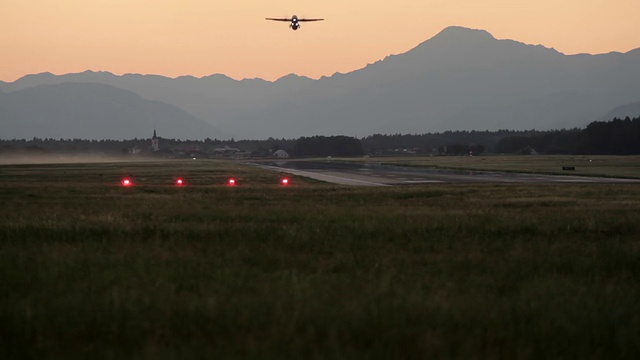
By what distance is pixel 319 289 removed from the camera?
14141 millimetres

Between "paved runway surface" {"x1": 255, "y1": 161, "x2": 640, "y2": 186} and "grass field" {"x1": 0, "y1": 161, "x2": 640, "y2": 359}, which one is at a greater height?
"grass field" {"x1": 0, "y1": 161, "x2": 640, "y2": 359}

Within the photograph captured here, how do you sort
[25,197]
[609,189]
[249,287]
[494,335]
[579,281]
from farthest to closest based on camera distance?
1. [609,189]
2. [25,197]
3. [579,281]
4. [249,287]
5. [494,335]

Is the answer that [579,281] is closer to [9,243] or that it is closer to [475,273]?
[475,273]

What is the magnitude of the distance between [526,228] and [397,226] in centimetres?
421

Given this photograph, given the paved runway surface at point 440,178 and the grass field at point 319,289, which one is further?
the paved runway surface at point 440,178

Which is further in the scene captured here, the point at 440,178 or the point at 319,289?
the point at 440,178

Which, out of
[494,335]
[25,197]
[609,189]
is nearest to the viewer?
[494,335]

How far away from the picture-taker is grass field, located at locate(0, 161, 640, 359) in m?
10.8

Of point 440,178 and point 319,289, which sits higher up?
point 319,289

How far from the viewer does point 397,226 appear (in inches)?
1029

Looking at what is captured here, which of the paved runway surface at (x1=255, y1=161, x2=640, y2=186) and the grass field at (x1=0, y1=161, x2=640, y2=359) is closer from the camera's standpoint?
the grass field at (x1=0, y1=161, x2=640, y2=359)

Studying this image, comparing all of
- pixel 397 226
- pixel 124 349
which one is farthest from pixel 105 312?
pixel 397 226

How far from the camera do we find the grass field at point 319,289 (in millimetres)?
10781

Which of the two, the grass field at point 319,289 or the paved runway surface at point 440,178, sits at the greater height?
the grass field at point 319,289
